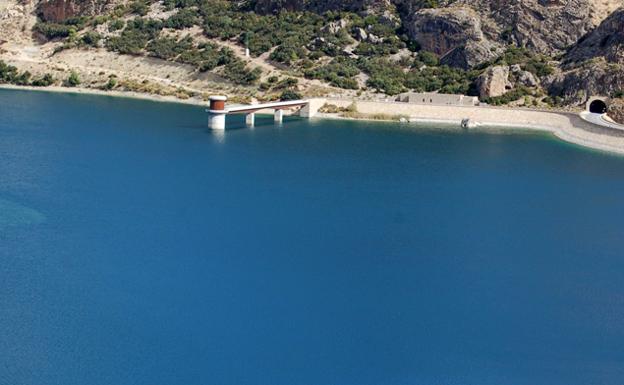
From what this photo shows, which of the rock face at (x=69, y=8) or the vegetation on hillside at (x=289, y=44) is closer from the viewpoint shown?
the vegetation on hillside at (x=289, y=44)

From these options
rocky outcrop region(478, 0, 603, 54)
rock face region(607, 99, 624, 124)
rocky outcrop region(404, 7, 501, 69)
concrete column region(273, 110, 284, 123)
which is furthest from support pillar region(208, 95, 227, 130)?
rocky outcrop region(478, 0, 603, 54)

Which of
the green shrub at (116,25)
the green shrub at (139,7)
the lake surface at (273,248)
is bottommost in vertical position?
the lake surface at (273,248)

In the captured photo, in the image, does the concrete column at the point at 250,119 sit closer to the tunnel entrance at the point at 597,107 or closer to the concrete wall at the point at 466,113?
the concrete wall at the point at 466,113

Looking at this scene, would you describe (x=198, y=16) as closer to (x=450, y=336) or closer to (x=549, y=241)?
(x=549, y=241)

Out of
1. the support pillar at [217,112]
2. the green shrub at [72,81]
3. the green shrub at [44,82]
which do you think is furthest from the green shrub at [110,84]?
the support pillar at [217,112]

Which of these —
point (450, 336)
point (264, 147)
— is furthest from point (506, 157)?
point (450, 336)

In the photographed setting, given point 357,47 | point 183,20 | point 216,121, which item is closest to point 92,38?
point 183,20

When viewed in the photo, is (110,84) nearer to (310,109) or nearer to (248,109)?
(310,109)

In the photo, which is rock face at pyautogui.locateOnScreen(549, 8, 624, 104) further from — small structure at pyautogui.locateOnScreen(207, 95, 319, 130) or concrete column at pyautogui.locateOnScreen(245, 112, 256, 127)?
concrete column at pyautogui.locateOnScreen(245, 112, 256, 127)
